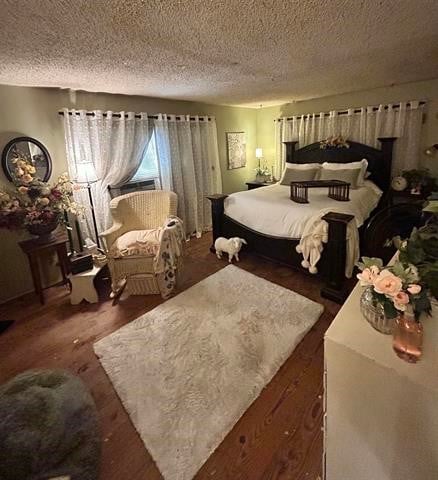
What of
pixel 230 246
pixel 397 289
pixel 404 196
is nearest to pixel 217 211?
pixel 230 246

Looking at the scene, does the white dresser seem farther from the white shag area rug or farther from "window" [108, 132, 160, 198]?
"window" [108, 132, 160, 198]

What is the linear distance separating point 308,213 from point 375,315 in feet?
6.57

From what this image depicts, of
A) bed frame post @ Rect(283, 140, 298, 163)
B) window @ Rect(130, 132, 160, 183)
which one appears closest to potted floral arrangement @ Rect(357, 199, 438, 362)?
window @ Rect(130, 132, 160, 183)

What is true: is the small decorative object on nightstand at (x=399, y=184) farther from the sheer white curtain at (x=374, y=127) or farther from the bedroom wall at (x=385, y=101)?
the bedroom wall at (x=385, y=101)

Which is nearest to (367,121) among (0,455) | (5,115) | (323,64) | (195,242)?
(323,64)

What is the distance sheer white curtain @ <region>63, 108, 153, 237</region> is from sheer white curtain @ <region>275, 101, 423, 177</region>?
104 inches

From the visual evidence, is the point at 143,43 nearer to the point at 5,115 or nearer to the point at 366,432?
the point at 5,115

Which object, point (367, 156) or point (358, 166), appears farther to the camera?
point (367, 156)

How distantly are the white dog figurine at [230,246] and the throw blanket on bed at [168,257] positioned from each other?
0.73 meters

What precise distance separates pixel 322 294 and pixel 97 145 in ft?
9.96

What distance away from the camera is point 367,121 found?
3920 mm

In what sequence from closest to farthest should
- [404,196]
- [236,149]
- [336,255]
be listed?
[336,255] < [404,196] < [236,149]

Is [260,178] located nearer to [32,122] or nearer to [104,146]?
[104,146]

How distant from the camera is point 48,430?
1.36 meters
